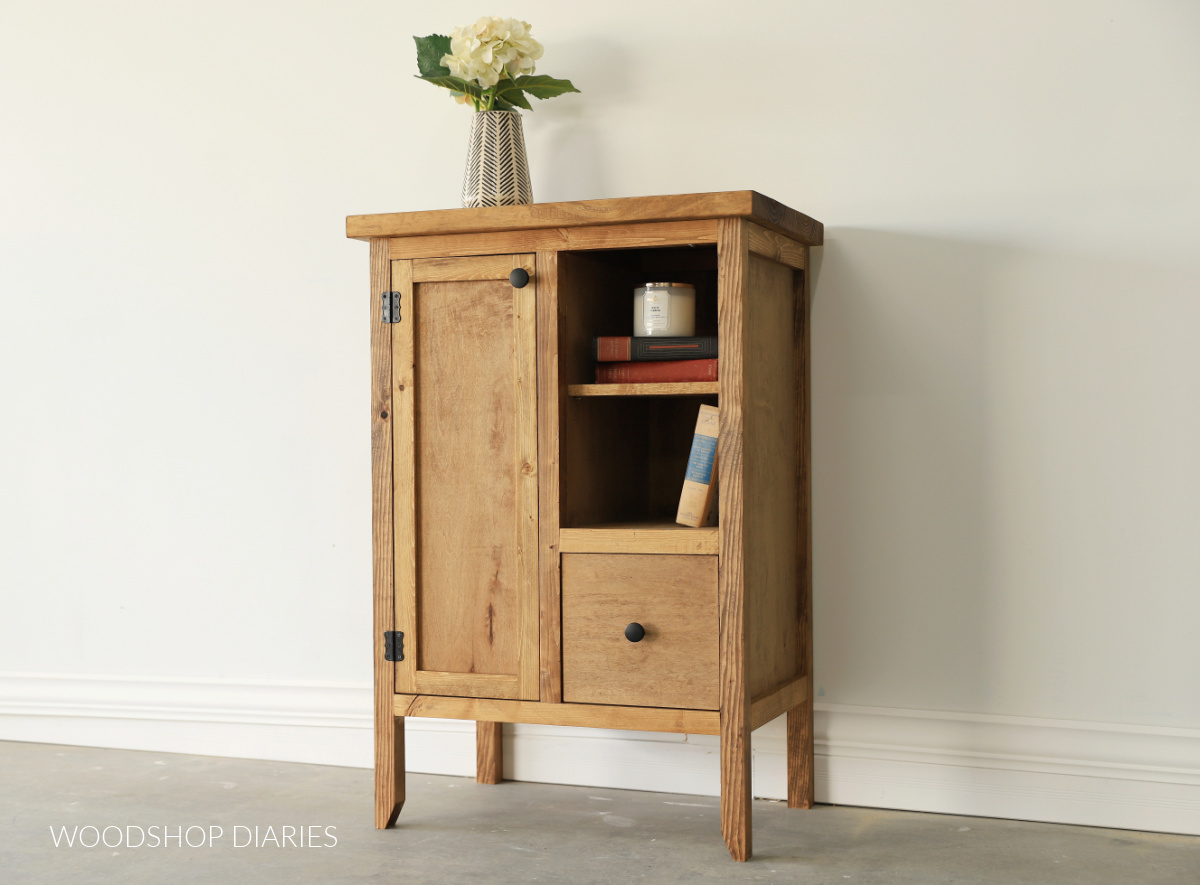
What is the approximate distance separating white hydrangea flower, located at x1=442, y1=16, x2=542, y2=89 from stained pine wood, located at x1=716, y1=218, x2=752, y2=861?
2.16 ft

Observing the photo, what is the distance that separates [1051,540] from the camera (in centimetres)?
Result: 221

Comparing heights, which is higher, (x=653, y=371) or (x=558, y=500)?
(x=653, y=371)

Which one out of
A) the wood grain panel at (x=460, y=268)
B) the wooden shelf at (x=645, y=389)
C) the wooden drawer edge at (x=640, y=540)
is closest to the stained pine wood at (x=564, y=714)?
the wooden drawer edge at (x=640, y=540)

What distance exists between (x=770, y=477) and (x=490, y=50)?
3.39ft

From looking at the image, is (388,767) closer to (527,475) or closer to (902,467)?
(527,475)

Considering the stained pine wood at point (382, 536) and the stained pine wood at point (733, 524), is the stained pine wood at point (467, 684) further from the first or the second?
the stained pine wood at point (733, 524)

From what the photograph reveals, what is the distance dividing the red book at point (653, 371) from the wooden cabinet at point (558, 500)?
0.14ft

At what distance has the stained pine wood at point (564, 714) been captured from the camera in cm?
196

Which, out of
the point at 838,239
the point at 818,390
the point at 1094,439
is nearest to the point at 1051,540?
the point at 1094,439

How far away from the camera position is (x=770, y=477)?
7.00ft

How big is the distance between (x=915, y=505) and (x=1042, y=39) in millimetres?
962

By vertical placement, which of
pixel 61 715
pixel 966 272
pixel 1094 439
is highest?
pixel 966 272

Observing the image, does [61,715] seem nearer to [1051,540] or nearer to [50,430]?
[50,430]

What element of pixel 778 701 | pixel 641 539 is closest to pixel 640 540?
pixel 641 539
